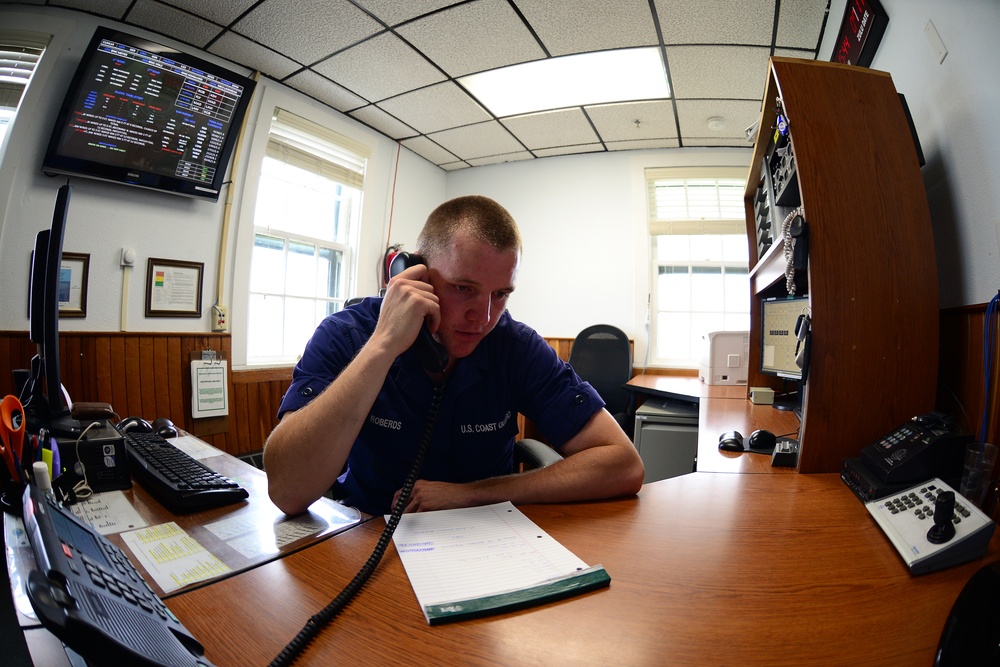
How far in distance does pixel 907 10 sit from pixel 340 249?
11.8 feet

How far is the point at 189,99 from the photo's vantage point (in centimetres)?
251

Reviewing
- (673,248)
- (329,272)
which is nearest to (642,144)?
(673,248)

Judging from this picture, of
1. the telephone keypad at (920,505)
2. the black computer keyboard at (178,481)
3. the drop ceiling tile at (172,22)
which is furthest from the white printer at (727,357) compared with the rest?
the drop ceiling tile at (172,22)

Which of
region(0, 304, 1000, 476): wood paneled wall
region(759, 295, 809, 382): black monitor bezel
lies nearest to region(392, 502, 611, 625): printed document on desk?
region(759, 295, 809, 382): black monitor bezel

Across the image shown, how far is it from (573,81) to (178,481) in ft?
10.4

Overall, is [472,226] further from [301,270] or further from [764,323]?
[301,270]

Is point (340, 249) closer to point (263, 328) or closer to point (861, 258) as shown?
point (263, 328)

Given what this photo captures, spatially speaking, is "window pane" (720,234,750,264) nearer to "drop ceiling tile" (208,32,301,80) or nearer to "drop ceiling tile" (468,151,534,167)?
"drop ceiling tile" (468,151,534,167)

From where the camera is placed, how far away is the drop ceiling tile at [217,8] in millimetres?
2266

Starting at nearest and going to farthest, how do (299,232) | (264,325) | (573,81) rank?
1. (573,81)
2. (264,325)
3. (299,232)

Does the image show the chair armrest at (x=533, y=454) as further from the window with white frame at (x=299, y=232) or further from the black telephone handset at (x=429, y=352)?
the window with white frame at (x=299, y=232)

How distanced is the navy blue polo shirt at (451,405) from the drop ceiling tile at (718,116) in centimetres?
300

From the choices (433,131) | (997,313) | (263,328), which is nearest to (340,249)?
(263,328)

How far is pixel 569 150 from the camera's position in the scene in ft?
13.6
